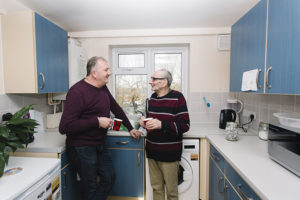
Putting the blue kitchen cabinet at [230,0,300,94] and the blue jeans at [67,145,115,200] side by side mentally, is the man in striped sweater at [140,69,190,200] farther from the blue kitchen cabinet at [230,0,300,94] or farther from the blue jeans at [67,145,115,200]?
the blue kitchen cabinet at [230,0,300,94]

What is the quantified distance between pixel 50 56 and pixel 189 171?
1972 millimetres

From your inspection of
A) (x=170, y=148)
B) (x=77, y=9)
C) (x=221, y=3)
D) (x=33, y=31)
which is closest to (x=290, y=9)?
(x=221, y=3)

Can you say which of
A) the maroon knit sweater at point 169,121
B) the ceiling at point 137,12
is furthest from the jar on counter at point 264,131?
the ceiling at point 137,12

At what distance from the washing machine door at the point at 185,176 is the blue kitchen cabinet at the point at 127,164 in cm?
44

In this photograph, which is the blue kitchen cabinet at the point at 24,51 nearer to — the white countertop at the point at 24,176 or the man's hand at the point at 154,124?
the white countertop at the point at 24,176

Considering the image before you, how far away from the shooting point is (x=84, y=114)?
4.62ft

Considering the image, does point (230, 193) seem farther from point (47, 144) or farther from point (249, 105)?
point (47, 144)

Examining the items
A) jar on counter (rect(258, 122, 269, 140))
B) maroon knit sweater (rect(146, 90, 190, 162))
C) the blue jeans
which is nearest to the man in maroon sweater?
the blue jeans

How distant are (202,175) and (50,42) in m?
2.23

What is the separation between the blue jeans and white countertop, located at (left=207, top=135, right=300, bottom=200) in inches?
42.4

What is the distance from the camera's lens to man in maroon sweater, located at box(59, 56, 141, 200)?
51.6 inches

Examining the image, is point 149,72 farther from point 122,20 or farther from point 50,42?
point 50,42

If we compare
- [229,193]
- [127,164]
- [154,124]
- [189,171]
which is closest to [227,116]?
[189,171]

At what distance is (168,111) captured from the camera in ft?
5.03
